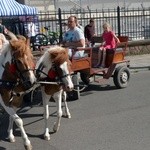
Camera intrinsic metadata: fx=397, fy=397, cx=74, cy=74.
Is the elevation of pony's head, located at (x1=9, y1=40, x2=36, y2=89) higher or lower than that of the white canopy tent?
lower

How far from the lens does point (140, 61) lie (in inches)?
581

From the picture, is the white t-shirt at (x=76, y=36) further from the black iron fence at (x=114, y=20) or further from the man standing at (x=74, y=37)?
the black iron fence at (x=114, y=20)

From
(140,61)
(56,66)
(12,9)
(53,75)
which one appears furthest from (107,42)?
(12,9)

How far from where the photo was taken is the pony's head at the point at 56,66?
6164 millimetres

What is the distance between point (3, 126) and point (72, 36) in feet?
9.11

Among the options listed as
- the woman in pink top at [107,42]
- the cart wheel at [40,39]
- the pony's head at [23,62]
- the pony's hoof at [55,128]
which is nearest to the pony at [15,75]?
the pony's head at [23,62]

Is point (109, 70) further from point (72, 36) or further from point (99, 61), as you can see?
point (72, 36)

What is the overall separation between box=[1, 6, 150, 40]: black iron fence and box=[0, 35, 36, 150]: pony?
33.7ft

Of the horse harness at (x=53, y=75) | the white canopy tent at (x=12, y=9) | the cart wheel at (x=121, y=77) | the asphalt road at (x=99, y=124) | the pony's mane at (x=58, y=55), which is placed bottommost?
the asphalt road at (x=99, y=124)

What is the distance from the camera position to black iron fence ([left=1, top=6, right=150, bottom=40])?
16422mm

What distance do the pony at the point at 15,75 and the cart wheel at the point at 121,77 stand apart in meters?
4.38

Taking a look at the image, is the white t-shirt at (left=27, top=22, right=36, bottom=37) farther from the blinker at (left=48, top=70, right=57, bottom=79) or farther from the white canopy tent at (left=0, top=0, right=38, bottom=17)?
the blinker at (left=48, top=70, right=57, bottom=79)

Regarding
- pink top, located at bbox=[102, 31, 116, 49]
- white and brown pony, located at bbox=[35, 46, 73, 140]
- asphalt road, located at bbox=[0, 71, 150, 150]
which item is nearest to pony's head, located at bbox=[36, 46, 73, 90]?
white and brown pony, located at bbox=[35, 46, 73, 140]

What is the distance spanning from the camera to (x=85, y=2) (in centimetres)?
4175
